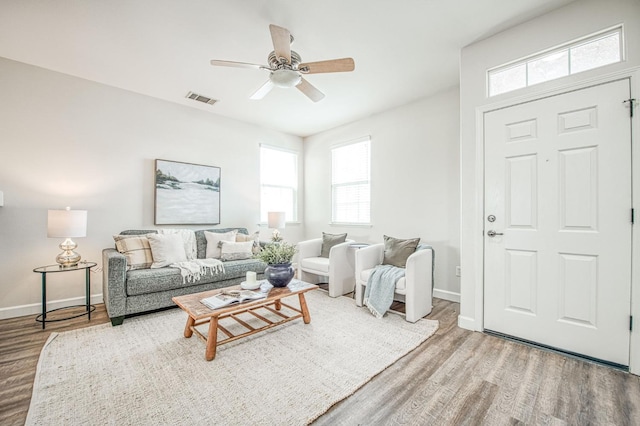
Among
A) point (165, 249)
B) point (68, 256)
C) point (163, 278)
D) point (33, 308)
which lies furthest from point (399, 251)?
point (33, 308)

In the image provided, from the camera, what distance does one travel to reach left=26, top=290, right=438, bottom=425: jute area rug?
1.49 meters

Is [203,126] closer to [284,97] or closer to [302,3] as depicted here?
[284,97]

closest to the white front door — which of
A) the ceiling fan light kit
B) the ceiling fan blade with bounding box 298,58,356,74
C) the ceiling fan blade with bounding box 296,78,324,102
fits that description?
Result: the ceiling fan blade with bounding box 298,58,356,74

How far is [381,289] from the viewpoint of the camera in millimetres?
2914

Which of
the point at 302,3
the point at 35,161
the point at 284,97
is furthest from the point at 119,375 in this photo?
the point at 284,97

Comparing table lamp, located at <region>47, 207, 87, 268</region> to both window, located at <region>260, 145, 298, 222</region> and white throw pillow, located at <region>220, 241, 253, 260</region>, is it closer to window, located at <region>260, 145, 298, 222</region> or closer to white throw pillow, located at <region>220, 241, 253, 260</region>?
white throw pillow, located at <region>220, 241, 253, 260</region>

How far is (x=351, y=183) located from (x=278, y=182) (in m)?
1.44

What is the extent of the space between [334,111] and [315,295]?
2.77 metres

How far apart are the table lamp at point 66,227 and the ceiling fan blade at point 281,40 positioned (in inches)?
101

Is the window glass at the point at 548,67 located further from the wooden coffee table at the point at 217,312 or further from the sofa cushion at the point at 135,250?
the sofa cushion at the point at 135,250

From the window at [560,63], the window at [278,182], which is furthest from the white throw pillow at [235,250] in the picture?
the window at [560,63]

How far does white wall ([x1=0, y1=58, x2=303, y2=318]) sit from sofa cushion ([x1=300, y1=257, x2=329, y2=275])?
5.59ft

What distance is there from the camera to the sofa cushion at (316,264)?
12.1ft

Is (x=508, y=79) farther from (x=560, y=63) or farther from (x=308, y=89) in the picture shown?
(x=308, y=89)
